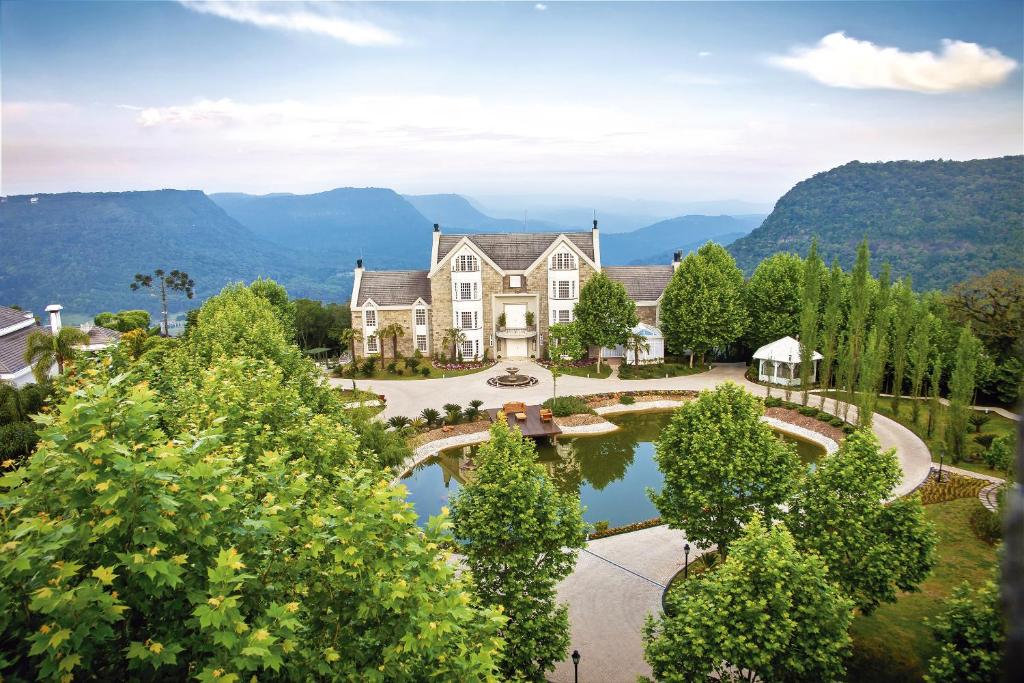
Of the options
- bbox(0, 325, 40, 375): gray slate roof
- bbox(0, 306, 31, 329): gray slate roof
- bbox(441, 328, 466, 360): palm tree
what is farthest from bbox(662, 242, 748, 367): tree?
bbox(0, 306, 31, 329): gray slate roof

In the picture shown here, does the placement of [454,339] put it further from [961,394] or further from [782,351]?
[961,394]

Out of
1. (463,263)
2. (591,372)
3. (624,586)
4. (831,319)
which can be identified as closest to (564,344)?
(591,372)

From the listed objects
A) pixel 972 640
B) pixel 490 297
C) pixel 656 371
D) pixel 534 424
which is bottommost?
pixel 534 424

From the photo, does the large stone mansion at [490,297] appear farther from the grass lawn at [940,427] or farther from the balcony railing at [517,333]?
the grass lawn at [940,427]

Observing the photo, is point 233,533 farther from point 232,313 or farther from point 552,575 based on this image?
point 232,313

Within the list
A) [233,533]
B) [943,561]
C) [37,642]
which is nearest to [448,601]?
[233,533]

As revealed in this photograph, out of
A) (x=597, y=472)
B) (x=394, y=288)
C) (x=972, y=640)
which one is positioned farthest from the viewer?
(x=394, y=288)

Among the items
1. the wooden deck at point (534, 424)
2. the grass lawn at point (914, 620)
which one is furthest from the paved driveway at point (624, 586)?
the wooden deck at point (534, 424)
